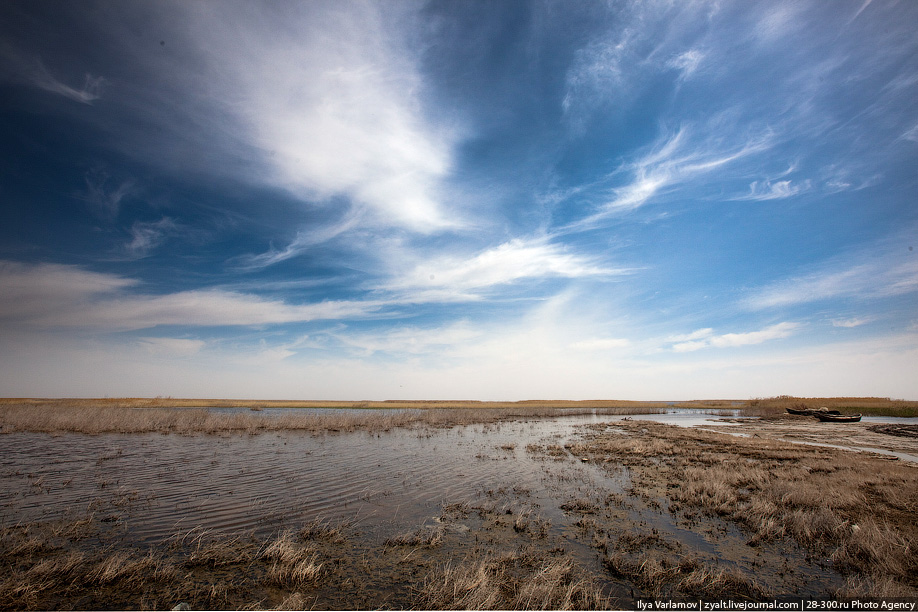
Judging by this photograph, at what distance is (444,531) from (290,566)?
4.70 m

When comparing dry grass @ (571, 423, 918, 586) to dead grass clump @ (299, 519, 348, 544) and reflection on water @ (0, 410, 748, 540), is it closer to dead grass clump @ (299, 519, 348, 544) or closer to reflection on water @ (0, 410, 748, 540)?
reflection on water @ (0, 410, 748, 540)

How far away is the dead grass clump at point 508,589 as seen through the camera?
709 cm

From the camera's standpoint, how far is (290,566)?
837 centimetres

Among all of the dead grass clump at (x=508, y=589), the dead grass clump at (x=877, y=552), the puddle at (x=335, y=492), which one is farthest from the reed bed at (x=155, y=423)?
the dead grass clump at (x=877, y=552)

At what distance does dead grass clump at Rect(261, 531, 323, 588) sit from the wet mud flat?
0.15 ft

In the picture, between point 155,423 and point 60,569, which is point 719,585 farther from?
point 155,423

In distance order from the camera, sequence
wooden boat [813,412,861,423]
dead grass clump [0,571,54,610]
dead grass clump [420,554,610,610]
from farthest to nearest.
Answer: wooden boat [813,412,861,423] → dead grass clump [420,554,610,610] → dead grass clump [0,571,54,610]

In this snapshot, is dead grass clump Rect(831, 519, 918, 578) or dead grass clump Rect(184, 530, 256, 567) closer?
dead grass clump Rect(831, 519, 918, 578)

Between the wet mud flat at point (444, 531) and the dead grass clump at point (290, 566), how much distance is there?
0.15 feet

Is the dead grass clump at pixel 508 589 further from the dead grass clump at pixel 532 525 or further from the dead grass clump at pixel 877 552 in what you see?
the dead grass clump at pixel 877 552

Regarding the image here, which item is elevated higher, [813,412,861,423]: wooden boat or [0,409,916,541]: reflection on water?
[0,409,916,541]: reflection on water

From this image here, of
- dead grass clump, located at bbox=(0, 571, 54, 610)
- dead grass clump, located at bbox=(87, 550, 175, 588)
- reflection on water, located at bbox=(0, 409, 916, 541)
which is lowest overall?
reflection on water, located at bbox=(0, 409, 916, 541)

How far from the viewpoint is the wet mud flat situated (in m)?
7.59

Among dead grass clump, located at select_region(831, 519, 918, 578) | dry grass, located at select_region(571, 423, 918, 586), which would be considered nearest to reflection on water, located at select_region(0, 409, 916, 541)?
dry grass, located at select_region(571, 423, 918, 586)
